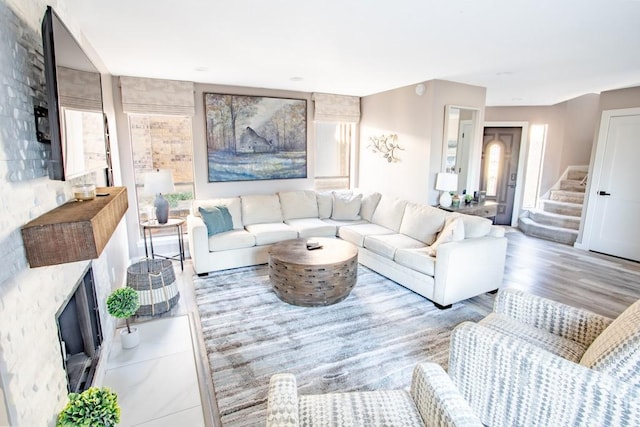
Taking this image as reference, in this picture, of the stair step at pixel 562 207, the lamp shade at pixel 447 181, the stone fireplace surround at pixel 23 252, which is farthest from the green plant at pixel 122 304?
the stair step at pixel 562 207

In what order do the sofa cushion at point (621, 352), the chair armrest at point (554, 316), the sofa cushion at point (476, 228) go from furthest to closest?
the sofa cushion at point (476, 228), the chair armrest at point (554, 316), the sofa cushion at point (621, 352)

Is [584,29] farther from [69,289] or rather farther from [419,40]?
[69,289]

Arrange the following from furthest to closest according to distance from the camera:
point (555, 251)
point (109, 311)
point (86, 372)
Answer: point (555, 251) < point (109, 311) < point (86, 372)

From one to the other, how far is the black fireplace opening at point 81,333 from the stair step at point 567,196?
7.38m

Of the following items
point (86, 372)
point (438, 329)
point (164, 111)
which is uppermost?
point (164, 111)

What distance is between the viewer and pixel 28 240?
3.87ft

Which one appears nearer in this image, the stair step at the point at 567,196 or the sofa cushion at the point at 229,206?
the sofa cushion at the point at 229,206

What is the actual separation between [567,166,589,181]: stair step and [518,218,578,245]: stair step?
48.3 inches

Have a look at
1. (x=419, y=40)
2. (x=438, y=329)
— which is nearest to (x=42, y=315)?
(x=438, y=329)

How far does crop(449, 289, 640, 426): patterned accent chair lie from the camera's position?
1278 millimetres

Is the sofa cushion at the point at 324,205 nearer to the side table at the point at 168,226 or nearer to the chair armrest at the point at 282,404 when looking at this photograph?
the side table at the point at 168,226

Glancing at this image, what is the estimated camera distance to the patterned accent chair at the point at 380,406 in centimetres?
121

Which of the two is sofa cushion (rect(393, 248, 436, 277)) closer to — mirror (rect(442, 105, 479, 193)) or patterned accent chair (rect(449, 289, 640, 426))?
patterned accent chair (rect(449, 289, 640, 426))

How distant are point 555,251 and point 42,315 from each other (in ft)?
20.3
